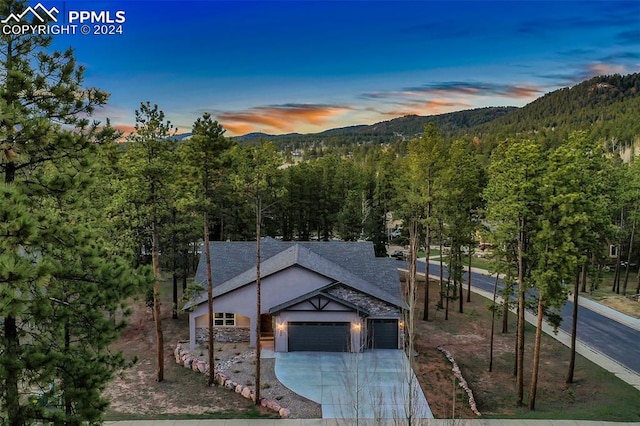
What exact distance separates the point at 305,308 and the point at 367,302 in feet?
10.00

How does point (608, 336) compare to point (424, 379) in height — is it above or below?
below

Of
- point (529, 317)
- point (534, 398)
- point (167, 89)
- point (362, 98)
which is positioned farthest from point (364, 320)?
point (362, 98)

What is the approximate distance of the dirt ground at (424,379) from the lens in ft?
56.3

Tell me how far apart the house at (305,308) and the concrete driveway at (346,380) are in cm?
67

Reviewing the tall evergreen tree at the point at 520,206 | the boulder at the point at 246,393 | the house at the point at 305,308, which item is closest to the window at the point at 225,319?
Result: the house at the point at 305,308

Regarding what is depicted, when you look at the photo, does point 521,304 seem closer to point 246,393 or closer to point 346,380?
point 346,380

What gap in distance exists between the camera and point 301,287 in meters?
23.7

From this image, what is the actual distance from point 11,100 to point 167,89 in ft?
83.0

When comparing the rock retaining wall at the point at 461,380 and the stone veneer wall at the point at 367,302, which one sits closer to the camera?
the rock retaining wall at the point at 461,380

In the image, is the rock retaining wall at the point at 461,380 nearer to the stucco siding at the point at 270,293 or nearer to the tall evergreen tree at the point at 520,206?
the tall evergreen tree at the point at 520,206

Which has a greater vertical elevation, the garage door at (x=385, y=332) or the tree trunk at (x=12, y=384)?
the tree trunk at (x=12, y=384)

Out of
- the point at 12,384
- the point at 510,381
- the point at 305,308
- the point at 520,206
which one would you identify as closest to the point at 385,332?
the point at 305,308

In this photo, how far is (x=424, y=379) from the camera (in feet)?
65.3

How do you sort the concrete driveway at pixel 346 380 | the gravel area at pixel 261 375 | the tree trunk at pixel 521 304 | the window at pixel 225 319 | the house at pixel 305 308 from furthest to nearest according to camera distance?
the window at pixel 225 319, the house at pixel 305 308, the tree trunk at pixel 521 304, the gravel area at pixel 261 375, the concrete driveway at pixel 346 380
